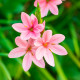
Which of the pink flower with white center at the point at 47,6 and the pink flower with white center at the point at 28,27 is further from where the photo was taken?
the pink flower with white center at the point at 47,6

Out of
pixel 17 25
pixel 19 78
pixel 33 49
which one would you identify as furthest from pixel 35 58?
pixel 19 78

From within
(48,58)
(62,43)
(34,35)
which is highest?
(34,35)

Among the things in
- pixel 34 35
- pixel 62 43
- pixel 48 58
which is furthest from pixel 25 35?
pixel 62 43

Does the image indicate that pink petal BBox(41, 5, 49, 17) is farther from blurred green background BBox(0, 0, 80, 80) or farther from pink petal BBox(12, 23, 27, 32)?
blurred green background BBox(0, 0, 80, 80)

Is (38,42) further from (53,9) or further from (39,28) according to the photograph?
(53,9)

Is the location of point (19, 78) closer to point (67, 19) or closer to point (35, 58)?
point (67, 19)

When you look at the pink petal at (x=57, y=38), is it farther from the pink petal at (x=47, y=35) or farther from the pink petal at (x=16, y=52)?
the pink petal at (x=16, y=52)

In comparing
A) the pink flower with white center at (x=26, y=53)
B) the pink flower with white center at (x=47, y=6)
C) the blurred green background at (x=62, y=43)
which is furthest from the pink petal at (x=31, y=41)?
the blurred green background at (x=62, y=43)
